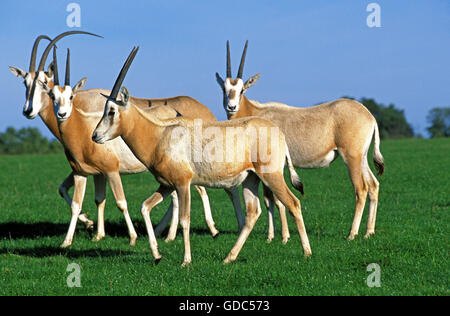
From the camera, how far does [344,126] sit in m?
11.3

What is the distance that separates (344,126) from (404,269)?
140 inches

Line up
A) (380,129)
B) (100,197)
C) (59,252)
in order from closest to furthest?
1. (59,252)
2. (100,197)
3. (380,129)

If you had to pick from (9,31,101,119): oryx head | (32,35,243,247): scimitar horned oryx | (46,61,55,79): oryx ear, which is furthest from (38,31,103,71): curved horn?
(32,35,243,247): scimitar horned oryx

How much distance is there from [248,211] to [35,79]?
5.80 m

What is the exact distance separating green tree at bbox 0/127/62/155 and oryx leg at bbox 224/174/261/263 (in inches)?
2434

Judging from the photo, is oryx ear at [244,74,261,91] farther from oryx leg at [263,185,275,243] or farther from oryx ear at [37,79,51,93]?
oryx ear at [37,79,51,93]

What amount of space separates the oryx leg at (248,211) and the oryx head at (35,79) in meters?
4.99

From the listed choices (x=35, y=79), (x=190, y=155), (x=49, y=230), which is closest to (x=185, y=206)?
(x=190, y=155)

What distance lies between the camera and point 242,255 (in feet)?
31.2

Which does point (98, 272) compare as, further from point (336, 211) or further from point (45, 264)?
point (336, 211)

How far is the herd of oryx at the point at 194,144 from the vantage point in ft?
28.8

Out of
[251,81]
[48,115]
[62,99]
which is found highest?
[251,81]

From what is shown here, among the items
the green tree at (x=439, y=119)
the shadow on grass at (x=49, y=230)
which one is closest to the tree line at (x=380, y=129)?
the green tree at (x=439, y=119)

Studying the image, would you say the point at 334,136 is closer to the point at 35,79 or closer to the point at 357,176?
the point at 357,176
